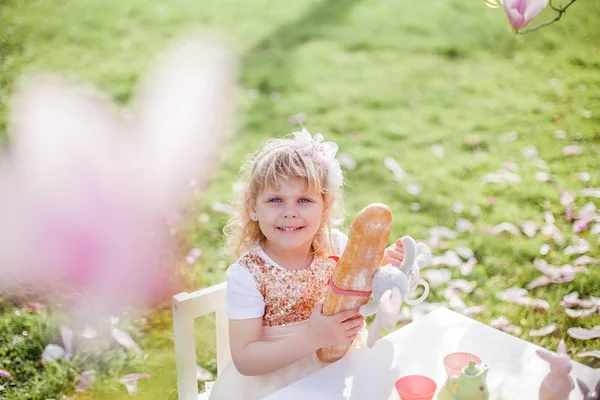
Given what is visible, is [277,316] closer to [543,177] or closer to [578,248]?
[578,248]

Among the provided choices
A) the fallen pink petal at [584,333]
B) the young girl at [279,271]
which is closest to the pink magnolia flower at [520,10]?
the young girl at [279,271]

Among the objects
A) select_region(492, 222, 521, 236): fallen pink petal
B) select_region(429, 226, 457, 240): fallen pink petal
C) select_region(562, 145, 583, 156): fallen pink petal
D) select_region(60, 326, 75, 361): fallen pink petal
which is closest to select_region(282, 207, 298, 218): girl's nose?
select_region(60, 326, 75, 361): fallen pink petal

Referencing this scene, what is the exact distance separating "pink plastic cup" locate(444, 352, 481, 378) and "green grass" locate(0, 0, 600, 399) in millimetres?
1275

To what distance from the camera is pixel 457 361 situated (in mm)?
1577

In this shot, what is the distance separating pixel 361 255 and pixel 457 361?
31 cm

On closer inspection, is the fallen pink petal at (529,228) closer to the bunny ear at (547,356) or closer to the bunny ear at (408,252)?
the bunny ear at (408,252)

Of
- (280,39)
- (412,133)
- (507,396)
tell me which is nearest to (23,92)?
(280,39)

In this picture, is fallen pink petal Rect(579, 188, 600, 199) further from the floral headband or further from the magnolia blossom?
the floral headband

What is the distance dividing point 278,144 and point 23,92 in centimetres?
342

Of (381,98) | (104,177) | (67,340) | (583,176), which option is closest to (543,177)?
(583,176)

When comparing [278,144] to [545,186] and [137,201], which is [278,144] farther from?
[545,186]

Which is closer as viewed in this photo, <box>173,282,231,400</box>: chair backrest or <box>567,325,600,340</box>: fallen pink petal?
<box>173,282,231,400</box>: chair backrest

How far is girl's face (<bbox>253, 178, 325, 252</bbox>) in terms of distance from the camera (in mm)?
1765

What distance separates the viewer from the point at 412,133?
4.63m
